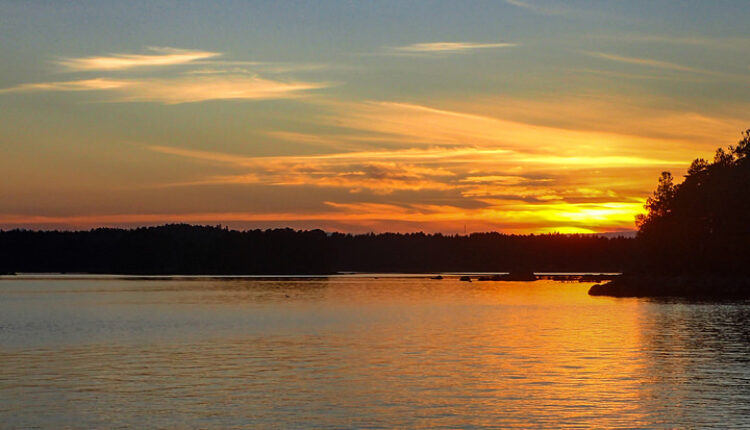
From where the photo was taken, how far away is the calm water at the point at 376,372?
115 feet

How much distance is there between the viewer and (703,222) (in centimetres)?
15125

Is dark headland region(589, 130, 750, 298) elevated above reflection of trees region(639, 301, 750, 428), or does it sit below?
above

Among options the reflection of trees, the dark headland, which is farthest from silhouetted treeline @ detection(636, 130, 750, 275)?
the reflection of trees

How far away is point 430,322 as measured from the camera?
292 feet

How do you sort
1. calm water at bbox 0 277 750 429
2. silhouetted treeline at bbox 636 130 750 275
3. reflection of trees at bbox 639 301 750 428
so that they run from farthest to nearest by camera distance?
silhouetted treeline at bbox 636 130 750 275 < reflection of trees at bbox 639 301 750 428 < calm water at bbox 0 277 750 429

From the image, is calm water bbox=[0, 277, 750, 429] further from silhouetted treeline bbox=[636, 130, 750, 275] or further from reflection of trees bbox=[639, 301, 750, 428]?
silhouetted treeline bbox=[636, 130, 750, 275]

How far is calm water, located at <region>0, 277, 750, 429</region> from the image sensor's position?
35.0 m

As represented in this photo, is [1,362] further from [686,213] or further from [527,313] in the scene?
[686,213]

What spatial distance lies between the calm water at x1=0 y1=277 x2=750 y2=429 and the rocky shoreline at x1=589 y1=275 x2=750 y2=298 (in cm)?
5410

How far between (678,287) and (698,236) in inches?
354

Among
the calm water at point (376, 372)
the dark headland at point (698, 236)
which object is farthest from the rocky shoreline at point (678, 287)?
the calm water at point (376, 372)

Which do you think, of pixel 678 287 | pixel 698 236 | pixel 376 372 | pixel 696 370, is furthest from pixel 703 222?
pixel 376 372

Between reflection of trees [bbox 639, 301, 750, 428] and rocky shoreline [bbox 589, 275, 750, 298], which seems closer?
reflection of trees [bbox 639, 301, 750, 428]

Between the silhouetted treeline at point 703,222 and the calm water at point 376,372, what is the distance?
2083 inches
